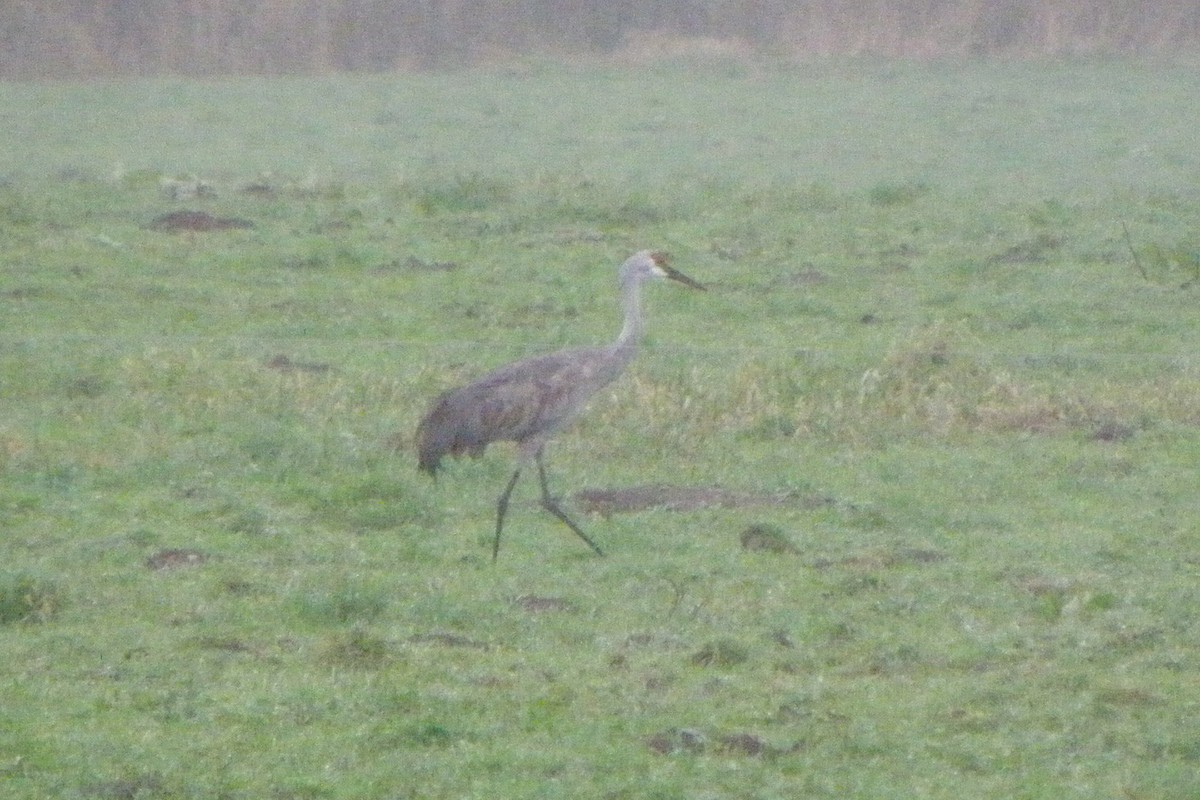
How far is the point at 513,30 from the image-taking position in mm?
39781

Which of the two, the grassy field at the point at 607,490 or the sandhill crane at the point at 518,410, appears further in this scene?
the sandhill crane at the point at 518,410

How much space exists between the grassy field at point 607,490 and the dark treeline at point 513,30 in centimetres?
1467

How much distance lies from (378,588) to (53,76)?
2924 centimetres

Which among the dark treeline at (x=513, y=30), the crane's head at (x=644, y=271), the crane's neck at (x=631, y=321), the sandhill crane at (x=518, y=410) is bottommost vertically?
the dark treeline at (x=513, y=30)

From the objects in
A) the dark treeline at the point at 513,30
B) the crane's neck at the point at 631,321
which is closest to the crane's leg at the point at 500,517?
the crane's neck at the point at 631,321

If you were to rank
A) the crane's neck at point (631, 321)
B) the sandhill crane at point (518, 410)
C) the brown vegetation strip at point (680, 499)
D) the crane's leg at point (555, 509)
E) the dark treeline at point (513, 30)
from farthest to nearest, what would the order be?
1. the dark treeline at point (513, 30)
2. the crane's neck at point (631, 321)
3. the brown vegetation strip at point (680, 499)
4. the sandhill crane at point (518, 410)
5. the crane's leg at point (555, 509)

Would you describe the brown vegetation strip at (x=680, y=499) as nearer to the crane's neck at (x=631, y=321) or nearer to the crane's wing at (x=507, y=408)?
the crane's wing at (x=507, y=408)

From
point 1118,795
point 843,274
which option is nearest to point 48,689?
point 1118,795

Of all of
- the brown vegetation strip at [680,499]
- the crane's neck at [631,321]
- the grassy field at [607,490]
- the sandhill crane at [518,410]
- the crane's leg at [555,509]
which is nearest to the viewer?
the grassy field at [607,490]

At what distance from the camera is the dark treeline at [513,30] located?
37375 mm

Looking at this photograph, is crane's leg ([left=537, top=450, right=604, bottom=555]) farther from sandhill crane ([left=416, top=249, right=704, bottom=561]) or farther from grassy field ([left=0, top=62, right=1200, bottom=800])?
grassy field ([left=0, top=62, right=1200, bottom=800])

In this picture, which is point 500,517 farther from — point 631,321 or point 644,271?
point 644,271

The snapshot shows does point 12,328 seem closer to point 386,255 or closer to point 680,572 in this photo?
point 386,255

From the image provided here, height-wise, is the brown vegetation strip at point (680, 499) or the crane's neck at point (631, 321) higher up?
the crane's neck at point (631, 321)
